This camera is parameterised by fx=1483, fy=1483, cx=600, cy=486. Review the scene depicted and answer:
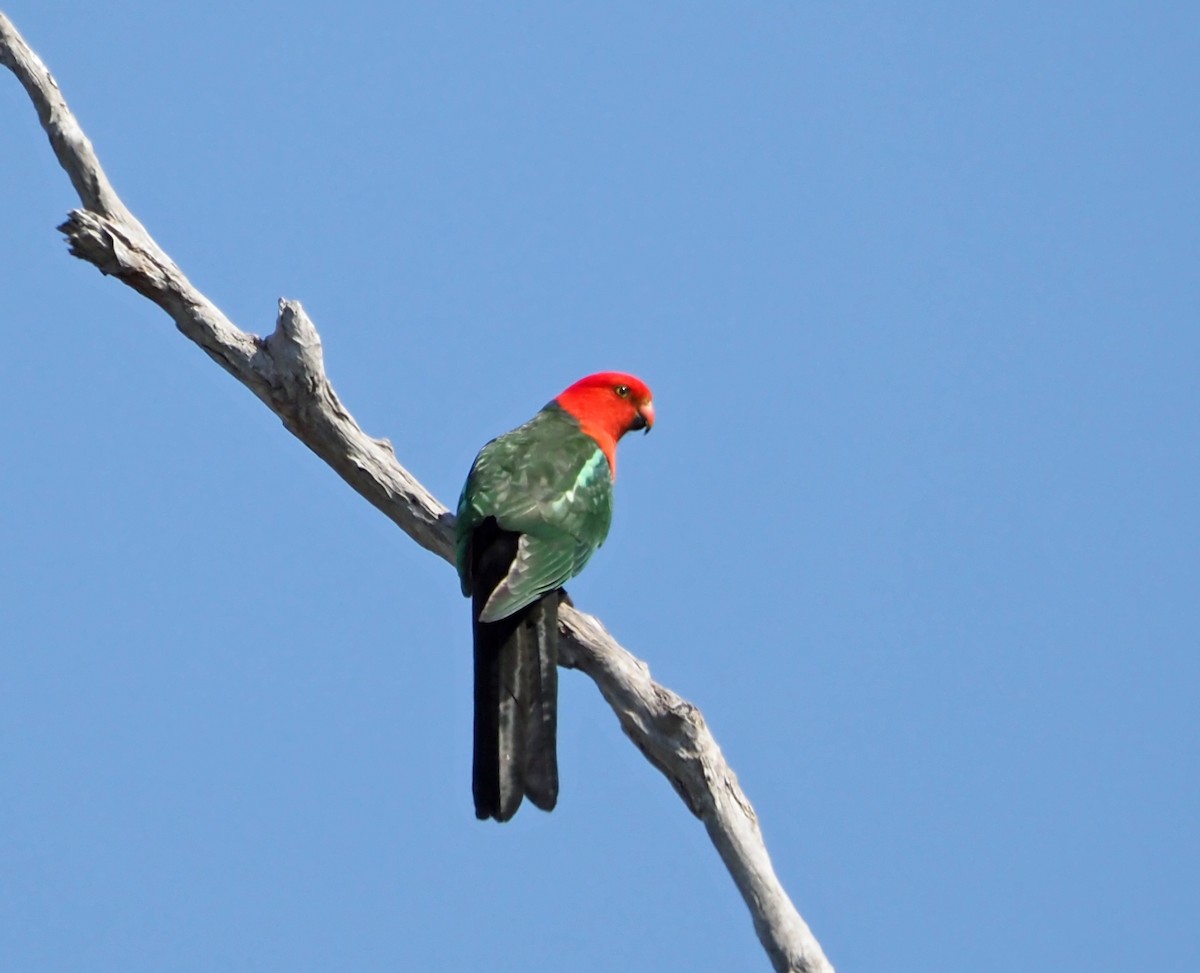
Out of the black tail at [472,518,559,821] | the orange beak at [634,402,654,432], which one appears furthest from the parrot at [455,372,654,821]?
the orange beak at [634,402,654,432]

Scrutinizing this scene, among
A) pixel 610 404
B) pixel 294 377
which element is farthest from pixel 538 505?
pixel 610 404

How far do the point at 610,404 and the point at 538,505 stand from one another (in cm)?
155

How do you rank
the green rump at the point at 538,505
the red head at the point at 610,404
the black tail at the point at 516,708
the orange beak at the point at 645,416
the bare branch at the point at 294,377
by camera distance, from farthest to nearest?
the orange beak at the point at 645,416 < the red head at the point at 610,404 < the green rump at the point at 538,505 < the black tail at the point at 516,708 < the bare branch at the point at 294,377

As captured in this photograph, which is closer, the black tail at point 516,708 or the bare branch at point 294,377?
the bare branch at point 294,377

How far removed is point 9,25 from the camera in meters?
5.61

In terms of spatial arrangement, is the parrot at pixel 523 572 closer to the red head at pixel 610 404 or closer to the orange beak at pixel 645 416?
the red head at pixel 610 404

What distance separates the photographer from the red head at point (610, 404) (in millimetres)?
7301

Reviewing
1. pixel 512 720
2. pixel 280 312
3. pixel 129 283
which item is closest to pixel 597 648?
pixel 512 720

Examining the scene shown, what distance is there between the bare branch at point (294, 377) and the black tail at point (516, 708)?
13 centimetres

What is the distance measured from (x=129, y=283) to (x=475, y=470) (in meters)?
1.56

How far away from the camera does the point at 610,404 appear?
748 cm

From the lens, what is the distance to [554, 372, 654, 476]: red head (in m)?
7.30

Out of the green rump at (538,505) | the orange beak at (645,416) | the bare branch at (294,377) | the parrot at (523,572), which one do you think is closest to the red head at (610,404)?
the orange beak at (645,416)

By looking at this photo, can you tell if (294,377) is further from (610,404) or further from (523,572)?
(610,404)
